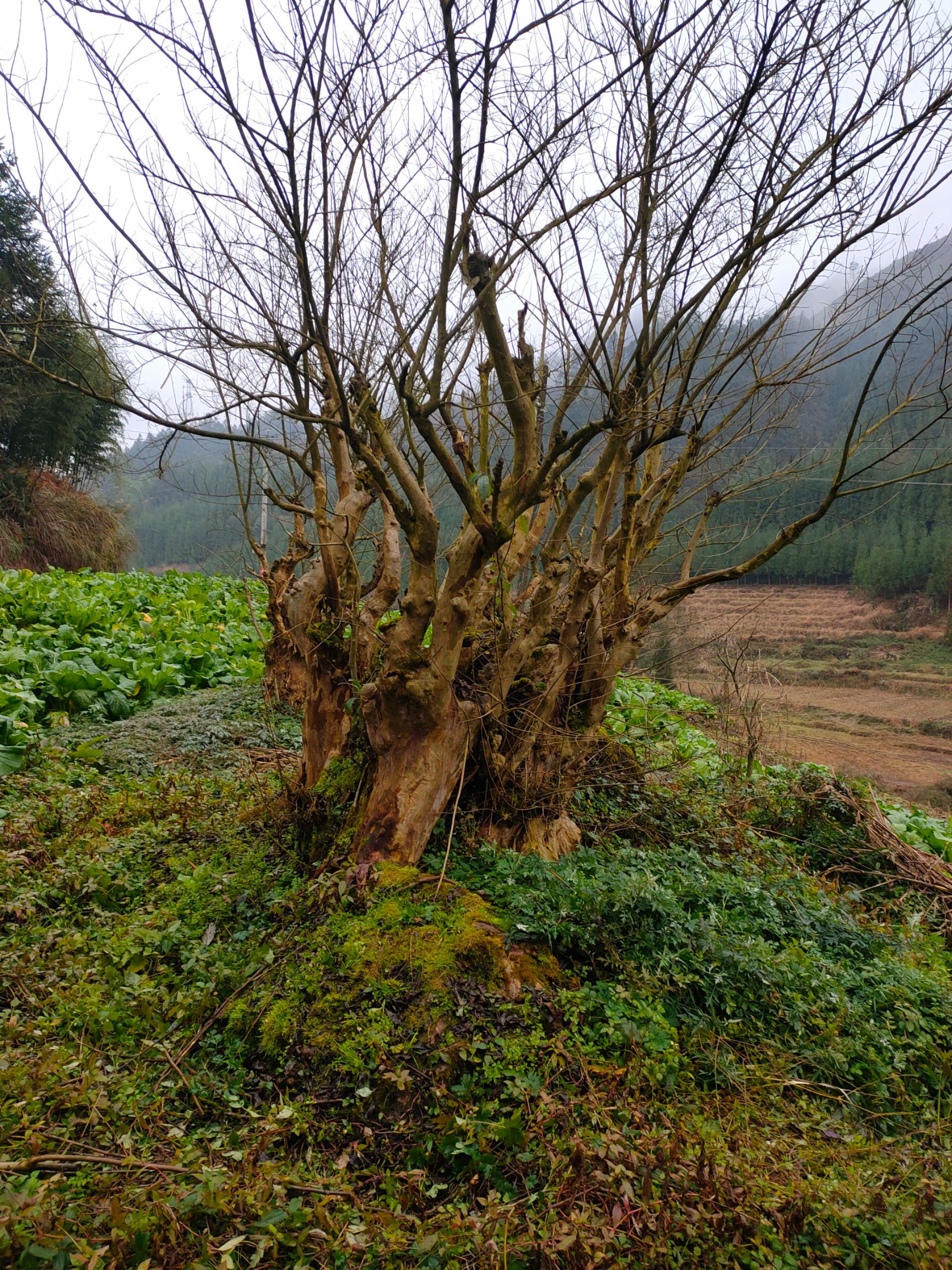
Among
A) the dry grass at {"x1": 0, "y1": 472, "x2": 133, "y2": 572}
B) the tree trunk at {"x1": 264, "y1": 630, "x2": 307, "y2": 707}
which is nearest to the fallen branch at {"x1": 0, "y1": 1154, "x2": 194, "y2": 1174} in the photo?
the tree trunk at {"x1": 264, "y1": 630, "x2": 307, "y2": 707}

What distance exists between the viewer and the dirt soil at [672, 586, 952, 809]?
10.4 metres

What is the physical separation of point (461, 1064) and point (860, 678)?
17574mm

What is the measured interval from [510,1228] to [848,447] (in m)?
3.71

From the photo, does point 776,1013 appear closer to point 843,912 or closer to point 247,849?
point 843,912

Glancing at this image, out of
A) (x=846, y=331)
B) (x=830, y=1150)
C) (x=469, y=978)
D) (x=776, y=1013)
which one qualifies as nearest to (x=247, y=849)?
(x=469, y=978)

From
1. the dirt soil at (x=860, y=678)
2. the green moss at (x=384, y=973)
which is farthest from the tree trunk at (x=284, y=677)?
the green moss at (x=384, y=973)

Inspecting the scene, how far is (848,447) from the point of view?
3.75 metres

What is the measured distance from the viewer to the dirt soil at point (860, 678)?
408 inches

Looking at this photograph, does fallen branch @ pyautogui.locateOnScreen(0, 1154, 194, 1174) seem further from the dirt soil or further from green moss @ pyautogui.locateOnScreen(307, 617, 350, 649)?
the dirt soil

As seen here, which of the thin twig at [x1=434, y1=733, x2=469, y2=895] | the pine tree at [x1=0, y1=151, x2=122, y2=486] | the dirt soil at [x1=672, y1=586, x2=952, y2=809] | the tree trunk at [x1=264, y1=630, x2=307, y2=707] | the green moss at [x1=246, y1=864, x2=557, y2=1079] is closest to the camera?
the green moss at [x1=246, y1=864, x2=557, y2=1079]

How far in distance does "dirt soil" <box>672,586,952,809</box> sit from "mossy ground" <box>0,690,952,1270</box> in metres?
4.75

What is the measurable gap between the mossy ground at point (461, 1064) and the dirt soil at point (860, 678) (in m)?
4.75

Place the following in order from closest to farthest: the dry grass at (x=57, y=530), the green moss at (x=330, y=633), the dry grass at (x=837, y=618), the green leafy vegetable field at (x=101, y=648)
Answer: the green moss at (x=330, y=633)
the green leafy vegetable field at (x=101, y=648)
the dry grass at (x=57, y=530)
the dry grass at (x=837, y=618)

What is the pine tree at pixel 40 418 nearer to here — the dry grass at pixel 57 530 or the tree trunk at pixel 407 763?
the dry grass at pixel 57 530
